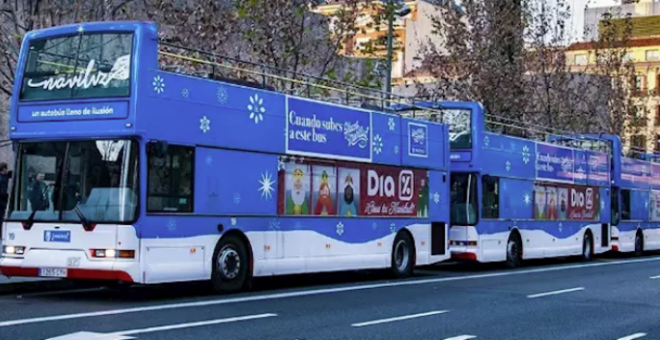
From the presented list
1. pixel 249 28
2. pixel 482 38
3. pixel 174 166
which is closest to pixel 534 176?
pixel 249 28

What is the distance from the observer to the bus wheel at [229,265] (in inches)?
658

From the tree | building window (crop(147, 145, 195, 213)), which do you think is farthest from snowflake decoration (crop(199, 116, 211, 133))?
the tree

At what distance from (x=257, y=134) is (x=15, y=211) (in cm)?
420

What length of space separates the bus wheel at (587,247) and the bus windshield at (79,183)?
68.5 feet

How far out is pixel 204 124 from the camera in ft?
54.4

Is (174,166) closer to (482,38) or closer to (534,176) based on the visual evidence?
(534,176)

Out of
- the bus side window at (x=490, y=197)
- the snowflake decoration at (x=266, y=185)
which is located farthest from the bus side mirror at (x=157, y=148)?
the bus side window at (x=490, y=197)

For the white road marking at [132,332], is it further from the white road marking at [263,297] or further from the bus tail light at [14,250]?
the bus tail light at [14,250]

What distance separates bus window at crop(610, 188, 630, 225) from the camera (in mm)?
35875

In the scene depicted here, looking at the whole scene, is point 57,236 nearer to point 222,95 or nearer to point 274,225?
point 222,95

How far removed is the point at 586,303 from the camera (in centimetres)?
1705

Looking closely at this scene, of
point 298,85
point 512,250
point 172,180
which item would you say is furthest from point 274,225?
point 512,250

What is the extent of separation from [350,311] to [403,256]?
7.99m

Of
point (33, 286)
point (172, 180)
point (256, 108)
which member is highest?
point (256, 108)
